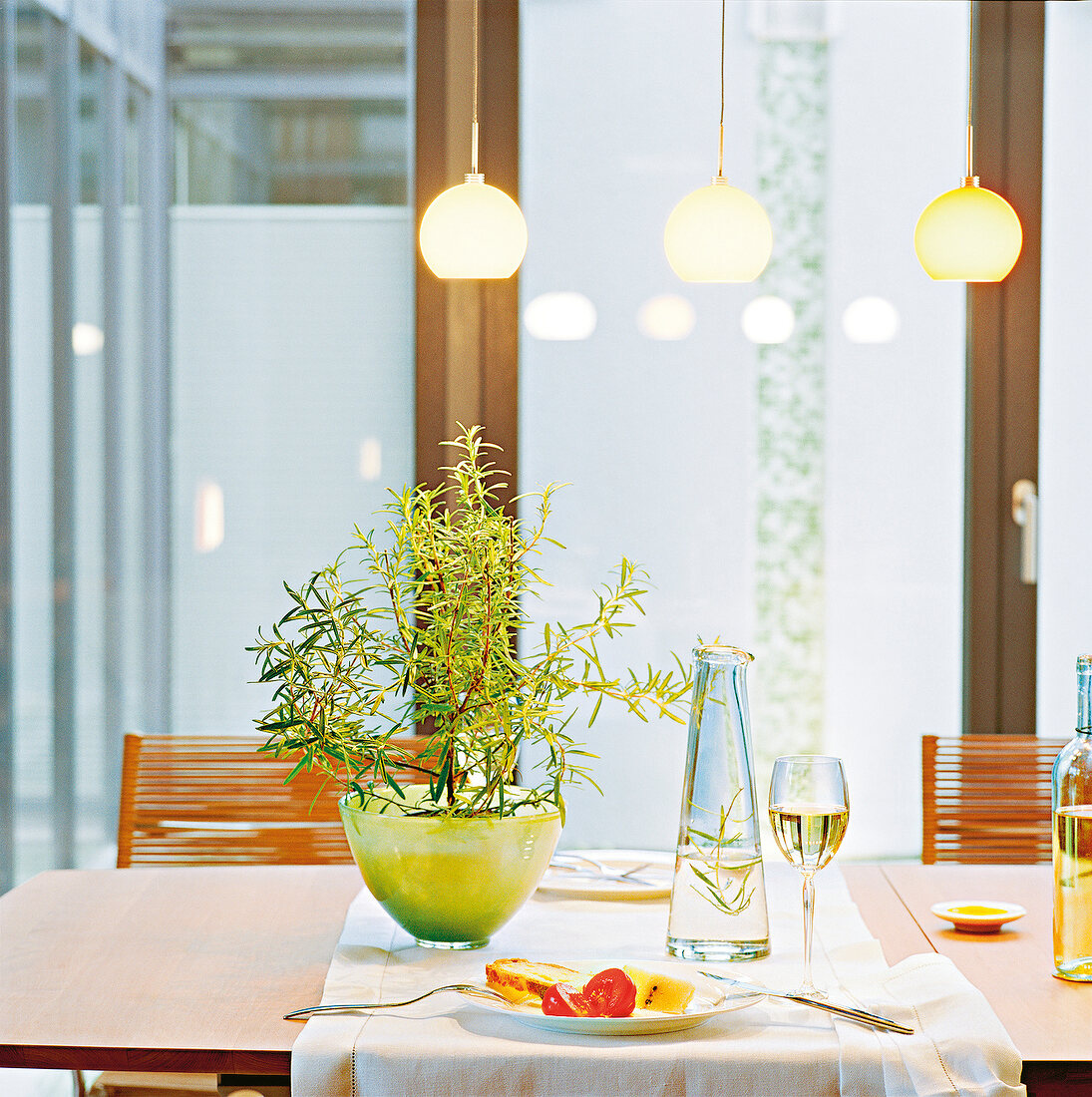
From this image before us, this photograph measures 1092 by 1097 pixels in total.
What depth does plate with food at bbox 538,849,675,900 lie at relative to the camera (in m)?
1.62

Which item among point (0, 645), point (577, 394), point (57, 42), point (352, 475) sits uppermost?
point (57, 42)

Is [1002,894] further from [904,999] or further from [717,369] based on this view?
[717,369]

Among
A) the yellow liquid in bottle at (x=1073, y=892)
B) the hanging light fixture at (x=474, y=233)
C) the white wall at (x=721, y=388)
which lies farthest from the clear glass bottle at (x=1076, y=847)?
the white wall at (x=721, y=388)

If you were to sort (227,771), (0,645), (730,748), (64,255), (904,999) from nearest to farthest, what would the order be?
(904,999) → (730,748) → (227,771) → (0,645) → (64,255)

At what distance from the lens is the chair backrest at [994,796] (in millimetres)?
2254

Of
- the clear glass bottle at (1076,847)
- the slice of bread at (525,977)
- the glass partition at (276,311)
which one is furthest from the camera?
the glass partition at (276,311)

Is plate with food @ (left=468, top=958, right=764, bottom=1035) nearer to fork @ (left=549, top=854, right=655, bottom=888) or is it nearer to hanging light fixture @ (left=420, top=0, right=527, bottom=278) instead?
fork @ (left=549, top=854, right=655, bottom=888)

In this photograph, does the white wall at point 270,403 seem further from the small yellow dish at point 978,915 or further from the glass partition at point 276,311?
the small yellow dish at point 978,915

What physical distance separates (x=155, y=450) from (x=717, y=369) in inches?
52.7

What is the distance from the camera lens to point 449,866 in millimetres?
1347

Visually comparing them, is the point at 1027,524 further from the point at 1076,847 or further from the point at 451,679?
the point at 451,679

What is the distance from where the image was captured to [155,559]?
3.19m

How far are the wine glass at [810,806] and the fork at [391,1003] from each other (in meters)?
0.30

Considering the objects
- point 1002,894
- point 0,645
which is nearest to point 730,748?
point 1002,894
